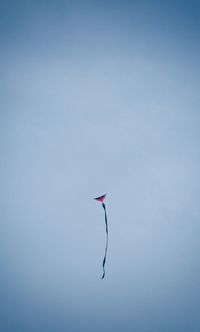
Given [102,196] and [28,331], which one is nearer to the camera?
[102,196]

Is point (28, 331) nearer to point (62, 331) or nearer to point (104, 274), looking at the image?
point (62, 331)

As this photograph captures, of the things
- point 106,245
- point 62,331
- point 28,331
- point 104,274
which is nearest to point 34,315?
point 28,331

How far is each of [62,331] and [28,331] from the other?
91 cm

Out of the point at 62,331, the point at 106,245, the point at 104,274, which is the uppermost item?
the point at 106,245

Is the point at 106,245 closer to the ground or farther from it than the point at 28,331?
farther from it

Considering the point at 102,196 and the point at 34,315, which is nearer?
the point at 102,196

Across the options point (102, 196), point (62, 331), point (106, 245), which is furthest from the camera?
point (62, 331)

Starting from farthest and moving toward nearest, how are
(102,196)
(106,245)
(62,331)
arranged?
(62,331)
(106,245)
(102,196)

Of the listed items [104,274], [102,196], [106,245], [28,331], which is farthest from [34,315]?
[102,196]

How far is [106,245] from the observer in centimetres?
720

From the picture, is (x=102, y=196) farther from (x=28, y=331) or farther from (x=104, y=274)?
(x=28, y=331)

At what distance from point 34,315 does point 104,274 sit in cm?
221

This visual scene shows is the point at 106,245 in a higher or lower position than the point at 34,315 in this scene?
higher

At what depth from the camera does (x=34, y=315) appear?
7.58 m
